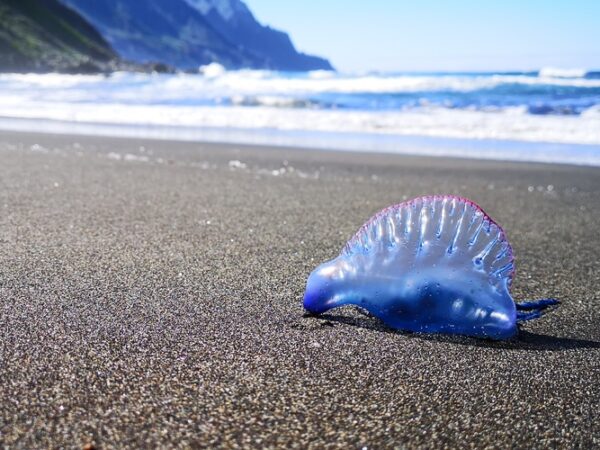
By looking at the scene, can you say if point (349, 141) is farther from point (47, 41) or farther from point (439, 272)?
point (47, 41)

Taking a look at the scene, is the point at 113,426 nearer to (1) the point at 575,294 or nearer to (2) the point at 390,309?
(2) the point at 390,309

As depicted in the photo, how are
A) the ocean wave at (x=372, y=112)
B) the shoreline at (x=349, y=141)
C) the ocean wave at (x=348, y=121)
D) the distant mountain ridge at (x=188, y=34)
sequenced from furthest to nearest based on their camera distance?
1. the distant mountain ridge at (x=188, y=34)
2. the ocean wave at (x=372, y=112)
3. the ocean wave at (x=348, y=121)
4. the shoreline at (x=349, y=141)

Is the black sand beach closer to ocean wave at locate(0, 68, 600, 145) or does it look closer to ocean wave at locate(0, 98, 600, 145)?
ocean wave at locate(0, 98, 600, 145)

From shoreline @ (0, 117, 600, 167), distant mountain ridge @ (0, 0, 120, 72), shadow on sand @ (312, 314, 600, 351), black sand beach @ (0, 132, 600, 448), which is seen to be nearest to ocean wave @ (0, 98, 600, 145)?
shoreline @ (0, 117, 600, 167)

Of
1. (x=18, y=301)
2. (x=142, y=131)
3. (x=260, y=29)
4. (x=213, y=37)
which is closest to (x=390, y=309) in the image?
(x=18, y=301)

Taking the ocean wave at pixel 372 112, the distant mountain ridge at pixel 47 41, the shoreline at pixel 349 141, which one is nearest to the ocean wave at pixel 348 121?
the ocean wave at pixel 372 112

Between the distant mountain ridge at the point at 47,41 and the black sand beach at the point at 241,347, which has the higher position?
the distant mountain ridge at the point at 47,41

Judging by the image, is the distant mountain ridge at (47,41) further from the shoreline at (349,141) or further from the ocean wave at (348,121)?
the shoreline at (349,141)

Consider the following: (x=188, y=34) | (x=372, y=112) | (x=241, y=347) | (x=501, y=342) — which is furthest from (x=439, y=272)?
(x=188, y=34)
